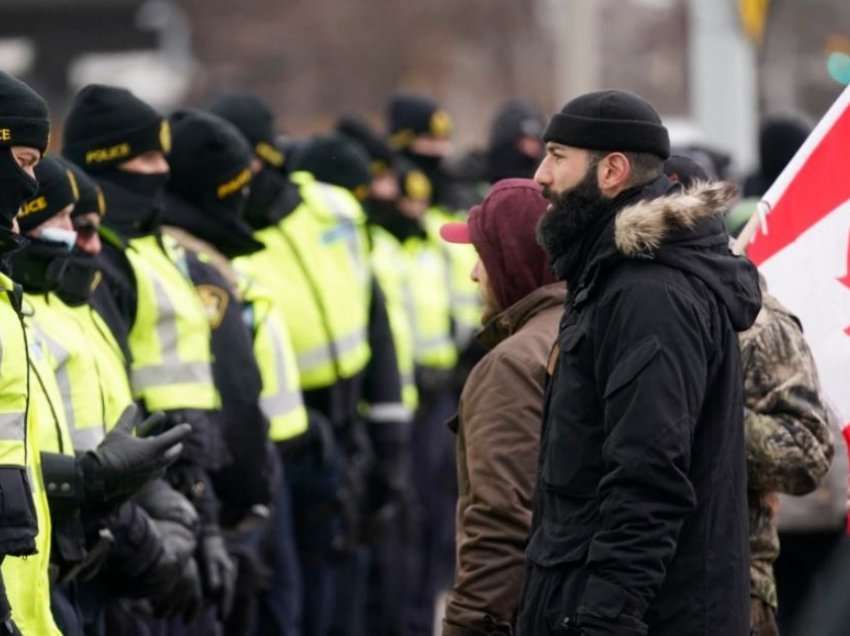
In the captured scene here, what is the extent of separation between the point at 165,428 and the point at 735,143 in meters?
11.5

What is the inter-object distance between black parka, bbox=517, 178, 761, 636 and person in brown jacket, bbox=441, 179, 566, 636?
356 mm

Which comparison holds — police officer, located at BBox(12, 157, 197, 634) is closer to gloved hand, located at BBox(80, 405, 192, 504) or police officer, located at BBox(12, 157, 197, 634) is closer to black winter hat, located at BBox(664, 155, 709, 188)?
gloved hand, located at BBox(80, 405, 192, 504)

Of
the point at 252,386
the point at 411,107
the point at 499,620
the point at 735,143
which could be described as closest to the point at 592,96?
the point at 499,620

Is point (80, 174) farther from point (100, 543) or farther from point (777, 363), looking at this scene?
point (777, 363)

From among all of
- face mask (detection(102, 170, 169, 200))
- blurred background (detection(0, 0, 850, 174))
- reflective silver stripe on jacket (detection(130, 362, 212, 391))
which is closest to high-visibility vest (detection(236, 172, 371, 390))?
face mask (detection(102, 170, 169, 200))

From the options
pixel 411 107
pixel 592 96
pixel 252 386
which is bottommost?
pixel 411 107

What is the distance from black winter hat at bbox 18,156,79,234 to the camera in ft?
25.5

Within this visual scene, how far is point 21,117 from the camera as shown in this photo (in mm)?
6871

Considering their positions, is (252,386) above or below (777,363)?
below

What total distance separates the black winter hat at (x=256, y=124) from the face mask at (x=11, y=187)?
423cm

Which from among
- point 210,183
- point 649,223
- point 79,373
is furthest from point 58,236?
point 649,223

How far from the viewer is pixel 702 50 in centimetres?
1936

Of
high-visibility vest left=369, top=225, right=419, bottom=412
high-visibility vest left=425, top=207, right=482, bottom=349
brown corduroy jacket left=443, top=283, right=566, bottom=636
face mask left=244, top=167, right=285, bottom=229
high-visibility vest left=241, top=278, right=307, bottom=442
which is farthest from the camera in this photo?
high-visibility vest left=425, top=207, right=482, bottom=349

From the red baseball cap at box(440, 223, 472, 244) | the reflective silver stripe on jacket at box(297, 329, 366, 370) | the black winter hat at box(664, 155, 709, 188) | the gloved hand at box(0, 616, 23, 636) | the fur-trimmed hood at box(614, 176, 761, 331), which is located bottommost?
the reflective silver stripe on jacket at box(297, 329, 366, 370)
